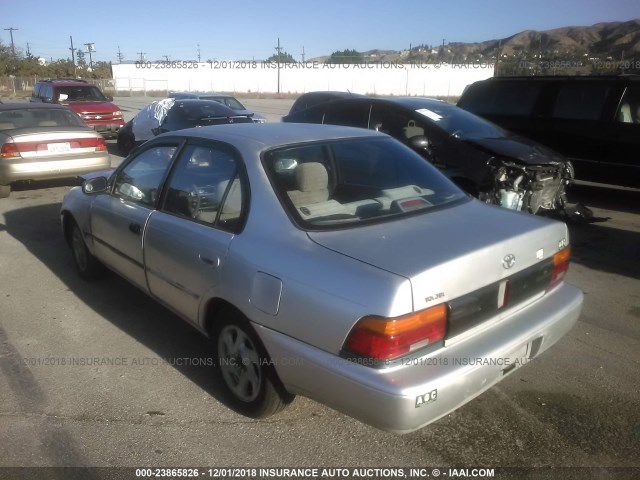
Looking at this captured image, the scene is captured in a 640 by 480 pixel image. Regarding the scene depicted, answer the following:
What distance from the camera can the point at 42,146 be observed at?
28.7ft

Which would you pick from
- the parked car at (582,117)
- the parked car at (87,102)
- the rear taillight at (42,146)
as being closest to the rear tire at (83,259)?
the rear taillight at (42,146)

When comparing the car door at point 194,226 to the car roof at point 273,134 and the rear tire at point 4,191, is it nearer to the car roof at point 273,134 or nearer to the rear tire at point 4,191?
the car roof at point 273,134

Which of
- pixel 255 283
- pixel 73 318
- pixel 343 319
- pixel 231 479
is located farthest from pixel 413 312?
pixel 73 318

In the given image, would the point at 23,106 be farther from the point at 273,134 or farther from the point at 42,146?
the point at 273,134

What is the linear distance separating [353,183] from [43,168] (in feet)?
23.1

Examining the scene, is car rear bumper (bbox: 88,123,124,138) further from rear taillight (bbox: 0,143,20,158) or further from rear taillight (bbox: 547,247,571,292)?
rear taillight (bbox: 547,247,571,292)

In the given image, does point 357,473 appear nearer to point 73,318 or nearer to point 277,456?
point 277,456

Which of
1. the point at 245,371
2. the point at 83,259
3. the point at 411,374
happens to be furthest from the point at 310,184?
the point at 83,259

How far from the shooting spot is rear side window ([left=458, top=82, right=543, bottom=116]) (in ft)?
29.6

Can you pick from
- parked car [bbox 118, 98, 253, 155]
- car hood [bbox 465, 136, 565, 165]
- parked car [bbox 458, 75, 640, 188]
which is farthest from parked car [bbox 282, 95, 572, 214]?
parked car [bbox 118, 98, 253, 155]

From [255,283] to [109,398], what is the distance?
4.48ft

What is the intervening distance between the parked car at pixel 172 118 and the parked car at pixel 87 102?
1650 mm

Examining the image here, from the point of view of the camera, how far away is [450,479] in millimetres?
2602

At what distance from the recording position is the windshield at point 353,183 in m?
2.98
